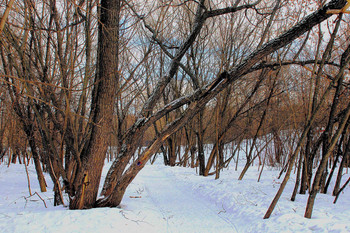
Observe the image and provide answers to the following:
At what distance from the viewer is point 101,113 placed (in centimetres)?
373

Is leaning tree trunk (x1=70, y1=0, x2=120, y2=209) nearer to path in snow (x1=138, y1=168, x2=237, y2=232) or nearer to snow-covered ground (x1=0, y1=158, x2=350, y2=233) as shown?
snow-covered ground (x1=0, y1=158, x2=350, y2=233)

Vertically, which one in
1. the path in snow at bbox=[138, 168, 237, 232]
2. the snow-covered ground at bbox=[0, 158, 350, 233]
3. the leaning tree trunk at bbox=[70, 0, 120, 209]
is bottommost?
the path in snow at bbox=[138, 168, 237, 232]

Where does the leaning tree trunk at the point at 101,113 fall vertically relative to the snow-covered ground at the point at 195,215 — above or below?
above

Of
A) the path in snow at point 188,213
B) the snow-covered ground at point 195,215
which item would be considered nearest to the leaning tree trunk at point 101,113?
the snow-covered ground at point 195,215

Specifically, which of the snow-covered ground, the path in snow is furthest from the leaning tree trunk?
the path in snow

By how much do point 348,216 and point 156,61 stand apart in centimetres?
1144

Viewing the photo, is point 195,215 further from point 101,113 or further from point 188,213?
point 101,113

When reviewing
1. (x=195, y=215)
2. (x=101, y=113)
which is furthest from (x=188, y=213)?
(x=101, y=113)

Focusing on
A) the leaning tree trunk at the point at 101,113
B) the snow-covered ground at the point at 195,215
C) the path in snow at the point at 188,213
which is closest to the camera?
the snow-covered ground at the point at 195,215

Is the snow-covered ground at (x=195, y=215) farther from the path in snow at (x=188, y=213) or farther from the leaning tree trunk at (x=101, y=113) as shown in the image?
the leaning tree trunk at (x=101, y=113)

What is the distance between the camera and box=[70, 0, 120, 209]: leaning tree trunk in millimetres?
3641

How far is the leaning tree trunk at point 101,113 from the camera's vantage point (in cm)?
364

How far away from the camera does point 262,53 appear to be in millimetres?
3473

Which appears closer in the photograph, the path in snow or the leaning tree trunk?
the path in snow
